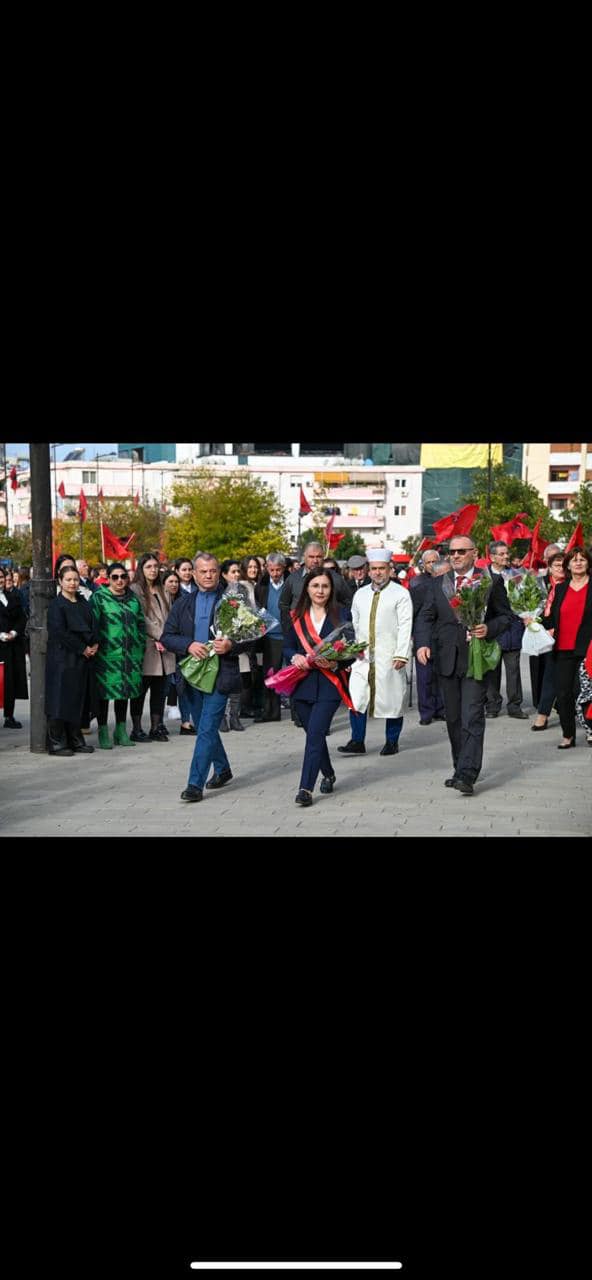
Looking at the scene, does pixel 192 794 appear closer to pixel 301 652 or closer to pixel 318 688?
pixel 318 688

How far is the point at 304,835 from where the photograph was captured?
30.4 feet

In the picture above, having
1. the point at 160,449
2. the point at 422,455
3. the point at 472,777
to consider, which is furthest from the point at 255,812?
the point at 160,449

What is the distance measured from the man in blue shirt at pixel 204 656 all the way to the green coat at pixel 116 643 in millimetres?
2118

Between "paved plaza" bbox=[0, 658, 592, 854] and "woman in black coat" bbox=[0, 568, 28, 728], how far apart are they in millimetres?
341

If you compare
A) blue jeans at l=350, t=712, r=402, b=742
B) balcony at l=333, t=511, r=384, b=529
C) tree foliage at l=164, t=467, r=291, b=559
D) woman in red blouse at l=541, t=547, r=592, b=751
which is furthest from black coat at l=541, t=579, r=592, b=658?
balcony at l=333, t=511, r=384, b=529

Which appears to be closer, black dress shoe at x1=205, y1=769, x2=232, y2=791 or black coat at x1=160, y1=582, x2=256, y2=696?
black coat at x1=160, y1=582, x2=256, y2=696

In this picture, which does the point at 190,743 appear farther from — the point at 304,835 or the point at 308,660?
the point at 304,835

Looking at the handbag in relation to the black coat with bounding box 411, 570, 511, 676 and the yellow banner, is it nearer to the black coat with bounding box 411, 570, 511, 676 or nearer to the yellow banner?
the black coat with bounding box 411, 570, 511, 676

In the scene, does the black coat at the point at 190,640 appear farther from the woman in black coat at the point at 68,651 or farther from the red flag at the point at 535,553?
the red flag at the point at 535,553

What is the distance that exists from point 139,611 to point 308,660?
319 cm

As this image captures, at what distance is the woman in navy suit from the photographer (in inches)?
412
